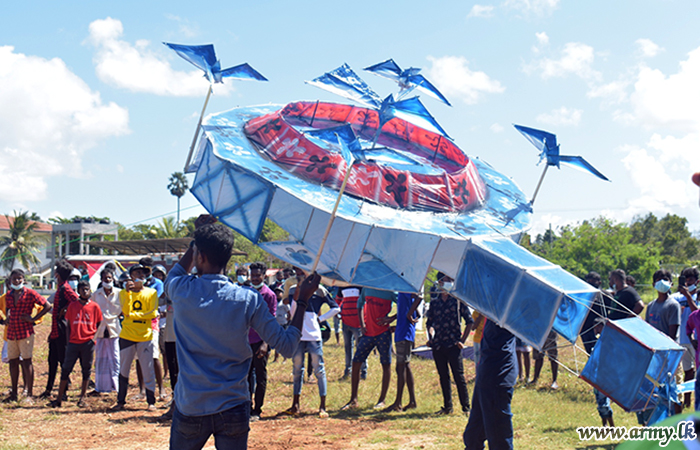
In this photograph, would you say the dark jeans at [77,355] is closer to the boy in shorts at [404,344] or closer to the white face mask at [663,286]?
the boy in shorts at [404,344]

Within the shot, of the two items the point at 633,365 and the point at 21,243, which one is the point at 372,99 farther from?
the point at 21,243

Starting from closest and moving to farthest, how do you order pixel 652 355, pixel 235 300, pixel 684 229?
pixel 235 300, pixel 652 355, pixel 684 229

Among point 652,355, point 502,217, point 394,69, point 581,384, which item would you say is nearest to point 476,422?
point 652,355

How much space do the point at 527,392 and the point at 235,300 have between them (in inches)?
288

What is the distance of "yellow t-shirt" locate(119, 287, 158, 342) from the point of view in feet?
25.4

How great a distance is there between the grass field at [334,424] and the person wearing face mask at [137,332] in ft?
1.22

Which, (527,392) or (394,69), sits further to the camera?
(527,392)

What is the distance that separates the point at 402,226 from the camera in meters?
6.16

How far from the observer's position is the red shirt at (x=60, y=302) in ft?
27.2

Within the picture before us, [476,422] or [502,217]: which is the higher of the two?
[502,217]

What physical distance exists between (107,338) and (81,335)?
22.1 inches

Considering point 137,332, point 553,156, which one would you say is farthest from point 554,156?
point 137,332

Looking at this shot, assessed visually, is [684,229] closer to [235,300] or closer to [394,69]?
[394,69]

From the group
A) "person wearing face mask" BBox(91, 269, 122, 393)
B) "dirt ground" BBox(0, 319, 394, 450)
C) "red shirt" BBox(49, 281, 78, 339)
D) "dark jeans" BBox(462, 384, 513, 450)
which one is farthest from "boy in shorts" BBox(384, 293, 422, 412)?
"red shirt" BBox(49, 281, 78, 339)
